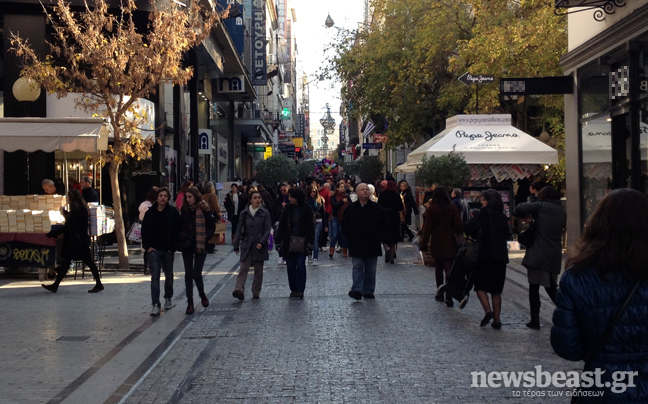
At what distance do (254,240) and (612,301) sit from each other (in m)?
8.98

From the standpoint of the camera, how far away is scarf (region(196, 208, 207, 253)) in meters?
10.9

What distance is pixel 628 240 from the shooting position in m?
3.51

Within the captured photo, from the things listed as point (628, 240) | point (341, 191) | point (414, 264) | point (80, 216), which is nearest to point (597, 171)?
point (414, 264)

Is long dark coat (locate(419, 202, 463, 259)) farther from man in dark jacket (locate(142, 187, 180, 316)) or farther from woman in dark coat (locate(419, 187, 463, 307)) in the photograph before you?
man in dark jacket (locate(142, 187, 180, 316))

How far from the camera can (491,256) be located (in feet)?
30.8

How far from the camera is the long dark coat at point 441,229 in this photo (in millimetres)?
11602

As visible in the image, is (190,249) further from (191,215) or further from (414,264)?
(414,264)

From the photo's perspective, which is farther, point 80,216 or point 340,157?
point 340,157

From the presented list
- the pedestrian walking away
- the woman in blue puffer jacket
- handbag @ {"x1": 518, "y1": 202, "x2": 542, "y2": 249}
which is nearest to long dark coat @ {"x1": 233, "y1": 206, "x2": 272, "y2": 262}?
handbag @ {"x1": 518, "y1": 202, "x2": 542, "y2": 249}

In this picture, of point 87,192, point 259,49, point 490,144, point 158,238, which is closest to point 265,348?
point 158,238

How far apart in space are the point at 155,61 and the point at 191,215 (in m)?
5.07

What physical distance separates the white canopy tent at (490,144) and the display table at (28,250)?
919 cm

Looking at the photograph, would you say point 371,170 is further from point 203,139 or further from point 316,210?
point 316,210

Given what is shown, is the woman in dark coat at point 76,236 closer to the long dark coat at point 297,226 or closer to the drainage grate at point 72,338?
the long dark coat at point 297,226
